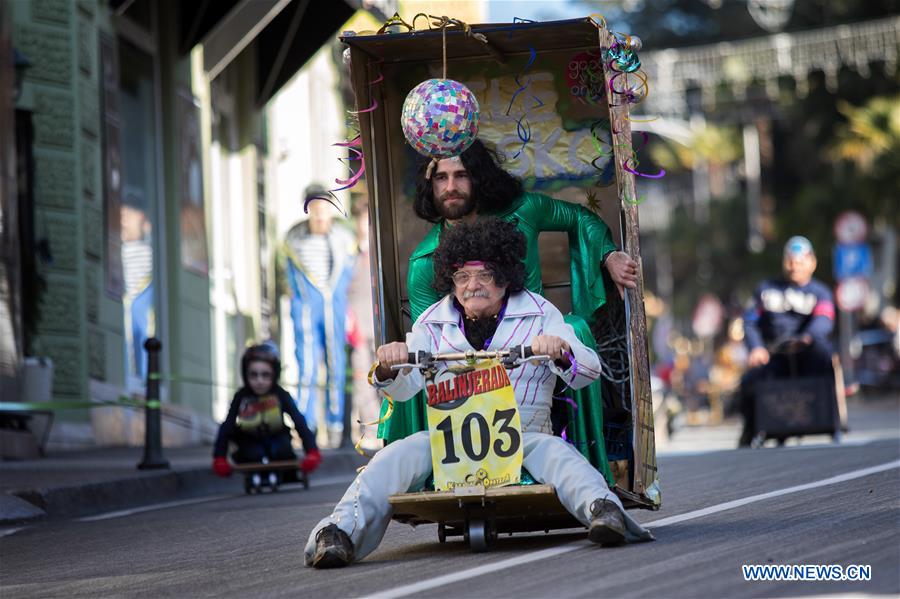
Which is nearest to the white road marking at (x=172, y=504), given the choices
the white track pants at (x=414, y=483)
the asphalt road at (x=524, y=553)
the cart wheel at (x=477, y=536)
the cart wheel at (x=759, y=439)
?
the asphalt road at (x=524, y=553)

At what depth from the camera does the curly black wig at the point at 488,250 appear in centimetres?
852

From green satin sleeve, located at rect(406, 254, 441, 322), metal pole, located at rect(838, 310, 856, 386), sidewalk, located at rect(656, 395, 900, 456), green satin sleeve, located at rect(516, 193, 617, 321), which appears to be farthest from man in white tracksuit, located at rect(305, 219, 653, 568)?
metal pole, located at rect(838, 310, 856, 386)

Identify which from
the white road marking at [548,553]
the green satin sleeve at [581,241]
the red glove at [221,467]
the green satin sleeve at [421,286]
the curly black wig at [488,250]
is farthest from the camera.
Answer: the red glove at [221,467]

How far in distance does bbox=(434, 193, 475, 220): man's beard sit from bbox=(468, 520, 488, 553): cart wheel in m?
1.65

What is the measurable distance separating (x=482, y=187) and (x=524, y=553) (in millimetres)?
2009

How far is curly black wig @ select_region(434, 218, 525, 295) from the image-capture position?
8.52 meters

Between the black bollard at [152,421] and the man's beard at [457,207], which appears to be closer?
the man's beard at [457,207]

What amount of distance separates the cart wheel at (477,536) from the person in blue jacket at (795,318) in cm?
1057

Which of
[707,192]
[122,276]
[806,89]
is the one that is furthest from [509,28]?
[707,192]

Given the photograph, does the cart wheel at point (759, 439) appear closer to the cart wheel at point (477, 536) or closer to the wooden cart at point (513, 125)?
the wooden cart at point (513, 125)

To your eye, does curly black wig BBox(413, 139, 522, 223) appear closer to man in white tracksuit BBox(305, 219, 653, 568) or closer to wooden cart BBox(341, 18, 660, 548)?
wooden cart BBox(341, 18, 660, 548)

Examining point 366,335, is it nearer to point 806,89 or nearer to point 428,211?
point 428,211

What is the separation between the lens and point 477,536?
327 inches

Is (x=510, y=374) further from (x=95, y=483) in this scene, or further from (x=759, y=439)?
(x=759, y=439)
